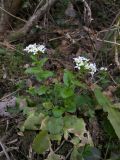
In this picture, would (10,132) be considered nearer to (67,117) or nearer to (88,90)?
(67,117)

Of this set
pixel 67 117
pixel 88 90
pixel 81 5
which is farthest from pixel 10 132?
pixel 81 5

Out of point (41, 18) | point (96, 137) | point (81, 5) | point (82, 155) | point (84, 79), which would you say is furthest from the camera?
point (81, 5)

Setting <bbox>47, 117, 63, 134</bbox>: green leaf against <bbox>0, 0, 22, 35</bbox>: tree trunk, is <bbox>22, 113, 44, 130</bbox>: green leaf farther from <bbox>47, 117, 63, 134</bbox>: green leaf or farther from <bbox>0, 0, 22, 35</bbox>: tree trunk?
<bbox>0, 0, 22, 35</bbox>: tree trunk

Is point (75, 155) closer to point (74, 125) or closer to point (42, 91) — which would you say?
point (74, 125)

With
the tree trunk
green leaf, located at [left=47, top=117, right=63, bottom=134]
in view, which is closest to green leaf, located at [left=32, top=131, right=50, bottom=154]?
green leaf, located at [left=47, top=117, right=63, bottom=134]

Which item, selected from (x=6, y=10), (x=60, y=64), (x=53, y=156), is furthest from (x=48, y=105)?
(x=6, y=10)
